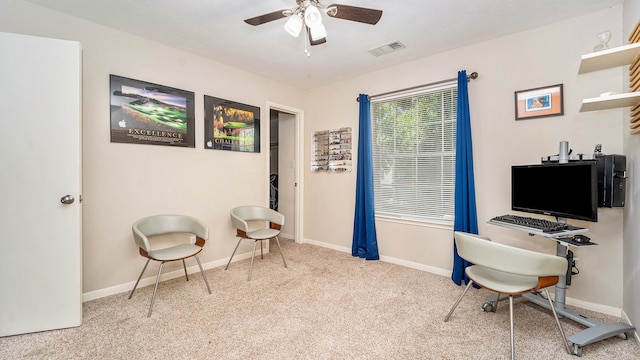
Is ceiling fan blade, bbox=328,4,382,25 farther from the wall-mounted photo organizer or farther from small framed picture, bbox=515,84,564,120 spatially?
the wall-mounted photo organizer

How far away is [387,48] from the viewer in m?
3.03

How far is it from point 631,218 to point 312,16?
280 cm

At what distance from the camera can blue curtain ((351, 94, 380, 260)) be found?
3.66 metres

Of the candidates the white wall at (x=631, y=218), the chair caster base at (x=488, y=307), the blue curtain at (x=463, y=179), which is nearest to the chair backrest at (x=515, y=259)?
the chair caster base at (x=488, y=307)

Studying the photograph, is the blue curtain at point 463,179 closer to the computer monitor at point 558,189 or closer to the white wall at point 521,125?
the white wall at point 521,125

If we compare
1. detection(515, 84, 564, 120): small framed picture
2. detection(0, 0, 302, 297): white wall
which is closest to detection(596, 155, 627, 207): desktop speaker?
detection(515, 84, 564, 120): small framed picture

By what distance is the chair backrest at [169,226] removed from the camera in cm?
268

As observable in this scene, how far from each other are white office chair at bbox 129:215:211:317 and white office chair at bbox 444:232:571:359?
2361mm

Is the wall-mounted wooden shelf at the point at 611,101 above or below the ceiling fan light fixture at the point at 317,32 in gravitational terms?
below

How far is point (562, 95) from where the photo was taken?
244cm

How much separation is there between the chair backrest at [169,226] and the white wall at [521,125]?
230cm

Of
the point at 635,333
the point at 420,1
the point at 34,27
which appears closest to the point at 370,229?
the point at 635,333

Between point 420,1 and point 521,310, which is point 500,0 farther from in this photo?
point 521,310

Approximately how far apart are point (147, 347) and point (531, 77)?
3959 mm
